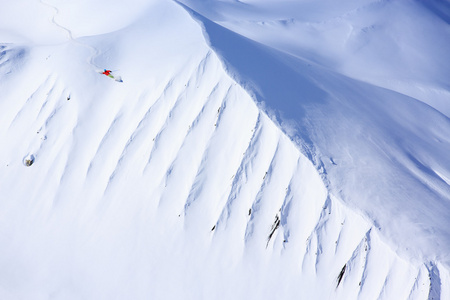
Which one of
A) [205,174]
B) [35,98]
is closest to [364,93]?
[205,174]

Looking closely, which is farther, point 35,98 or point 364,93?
point 364,93

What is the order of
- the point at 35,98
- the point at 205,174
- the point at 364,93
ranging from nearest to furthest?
the point at 205,174 < the point at 35,98 < the point at 364,93

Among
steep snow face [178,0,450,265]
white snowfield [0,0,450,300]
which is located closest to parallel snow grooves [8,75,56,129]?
white snowfield [0,0,450,300]

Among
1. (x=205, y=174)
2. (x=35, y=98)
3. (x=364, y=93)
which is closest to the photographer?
(x=205, y=174)

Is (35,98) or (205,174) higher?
(35,98)

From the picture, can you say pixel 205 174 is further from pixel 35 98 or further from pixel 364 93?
pixel 364 93

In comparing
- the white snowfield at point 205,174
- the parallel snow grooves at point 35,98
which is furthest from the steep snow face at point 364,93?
the parallel snow grooves at point 35,98

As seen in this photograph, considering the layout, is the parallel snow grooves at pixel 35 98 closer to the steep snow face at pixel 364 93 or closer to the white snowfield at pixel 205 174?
the white snowfield at pixel 205 174

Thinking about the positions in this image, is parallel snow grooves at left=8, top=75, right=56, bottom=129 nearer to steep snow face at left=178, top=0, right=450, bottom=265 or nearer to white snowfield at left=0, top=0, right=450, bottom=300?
white snowfield at left=0, top=0, right=450, bottom=300

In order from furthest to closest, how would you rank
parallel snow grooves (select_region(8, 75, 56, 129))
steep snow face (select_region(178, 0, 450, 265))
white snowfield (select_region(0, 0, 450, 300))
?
parallel snow grooves (select_region(8, 75, 56, 129)), steep snow face (select_region(178, 0, 450, 265)), white snowfield (select_region(0, 0, 450, 300))
